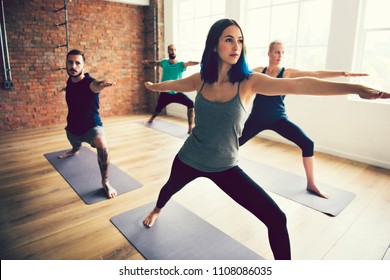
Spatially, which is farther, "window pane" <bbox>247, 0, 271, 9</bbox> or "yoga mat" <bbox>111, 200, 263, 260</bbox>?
"window pane" <bbox>247, 0, 271, 9</bbox>

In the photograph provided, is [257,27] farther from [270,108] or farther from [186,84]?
[186,84]

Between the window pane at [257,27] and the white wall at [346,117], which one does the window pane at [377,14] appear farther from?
the window pane at [257,27]

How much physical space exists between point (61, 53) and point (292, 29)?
13.8ft

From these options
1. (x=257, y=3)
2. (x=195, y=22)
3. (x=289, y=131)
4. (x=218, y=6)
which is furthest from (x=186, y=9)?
(x=289, y=131)

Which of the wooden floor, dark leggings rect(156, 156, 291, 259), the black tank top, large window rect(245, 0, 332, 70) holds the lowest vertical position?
the wooden floor

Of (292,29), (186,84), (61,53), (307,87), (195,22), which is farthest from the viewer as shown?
(195,22)

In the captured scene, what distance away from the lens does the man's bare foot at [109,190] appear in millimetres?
2514

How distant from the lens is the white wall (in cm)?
338

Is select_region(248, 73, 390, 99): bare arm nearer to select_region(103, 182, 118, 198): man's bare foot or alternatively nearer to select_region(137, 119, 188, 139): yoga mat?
select_region(103, 182, 118, 198): man's bare foot

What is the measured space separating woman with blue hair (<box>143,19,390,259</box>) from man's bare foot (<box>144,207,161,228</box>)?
60 centimetres

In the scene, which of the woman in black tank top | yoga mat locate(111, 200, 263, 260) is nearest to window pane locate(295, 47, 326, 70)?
the woman in black tank top

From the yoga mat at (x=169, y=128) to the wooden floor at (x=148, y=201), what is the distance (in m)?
0.98

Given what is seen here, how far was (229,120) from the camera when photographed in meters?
1.43
